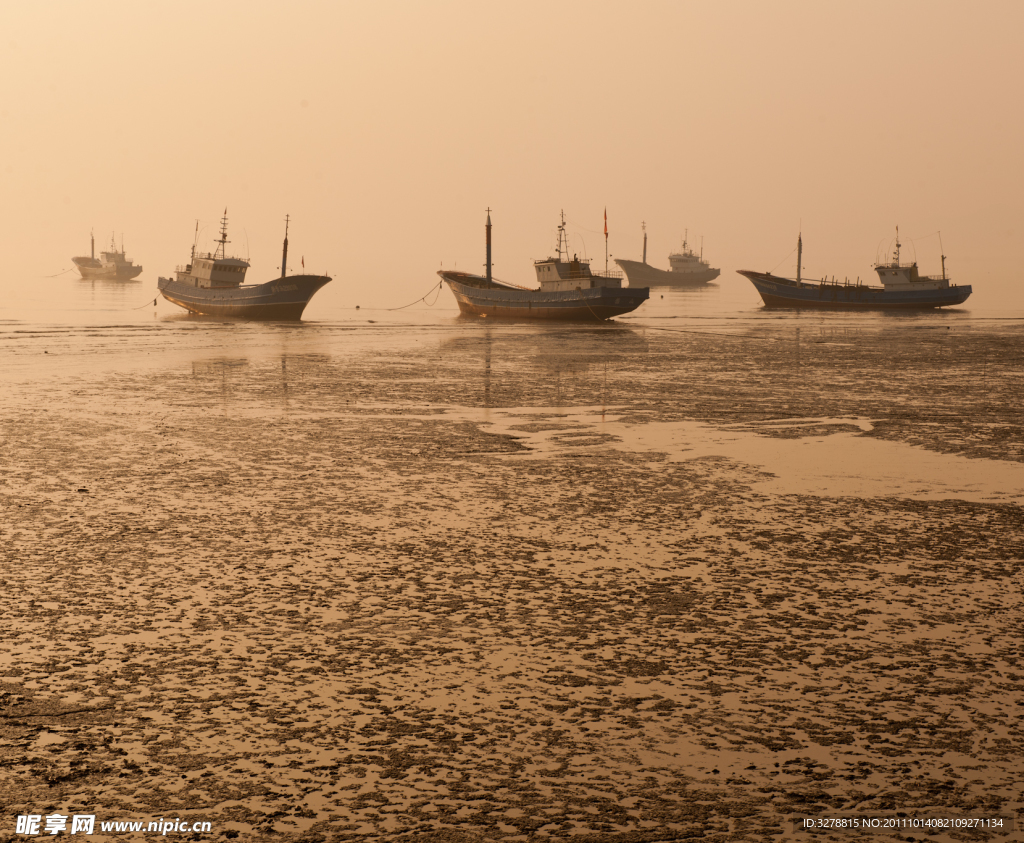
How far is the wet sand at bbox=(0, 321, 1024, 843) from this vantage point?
360cm

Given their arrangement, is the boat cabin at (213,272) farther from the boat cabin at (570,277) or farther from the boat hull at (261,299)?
the boat cabin at (570,277)

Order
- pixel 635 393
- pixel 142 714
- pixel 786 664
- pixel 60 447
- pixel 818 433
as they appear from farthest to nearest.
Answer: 1. pixel 635 393
2. pixel 818 433
3. pixel 60 447
4. pixel 786 664
5. pixel 142 714

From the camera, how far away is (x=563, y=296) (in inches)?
2201

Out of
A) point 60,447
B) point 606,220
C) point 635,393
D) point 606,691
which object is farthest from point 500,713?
point 606,220

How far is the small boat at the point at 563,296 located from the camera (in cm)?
5522

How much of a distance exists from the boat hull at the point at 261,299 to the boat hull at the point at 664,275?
12530cm

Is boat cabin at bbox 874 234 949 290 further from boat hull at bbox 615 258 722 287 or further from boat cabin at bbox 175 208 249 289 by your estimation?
boat hull at bbox 615 258 722 287

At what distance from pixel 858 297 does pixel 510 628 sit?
253 ft

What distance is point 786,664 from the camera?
4.82 m

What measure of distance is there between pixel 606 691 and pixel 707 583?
1888 mm

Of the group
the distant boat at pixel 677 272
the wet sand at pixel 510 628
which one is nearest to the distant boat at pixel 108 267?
the distant boat at pixel 677 272

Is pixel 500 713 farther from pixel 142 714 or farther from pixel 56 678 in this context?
pixel 56 678

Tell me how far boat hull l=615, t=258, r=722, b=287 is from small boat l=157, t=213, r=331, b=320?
4790 inches

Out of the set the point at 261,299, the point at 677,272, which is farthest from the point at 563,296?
the point at 677,272
